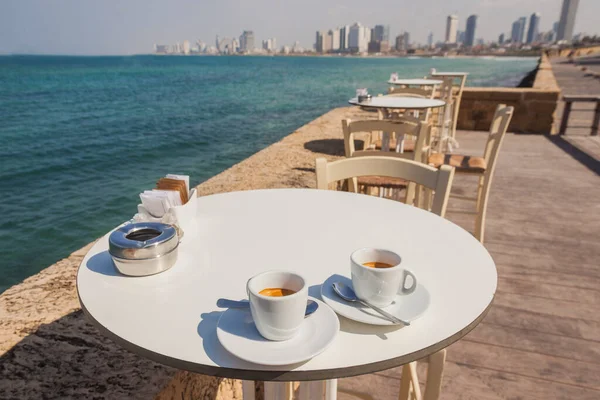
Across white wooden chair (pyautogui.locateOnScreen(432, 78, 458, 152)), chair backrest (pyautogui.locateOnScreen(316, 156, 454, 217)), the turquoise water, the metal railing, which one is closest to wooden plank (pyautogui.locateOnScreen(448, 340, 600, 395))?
chair backrest (pyautogui.locateOnScreen(316, 156, 454, 217))

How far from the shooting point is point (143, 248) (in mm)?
864

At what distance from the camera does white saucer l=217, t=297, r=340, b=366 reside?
64cm

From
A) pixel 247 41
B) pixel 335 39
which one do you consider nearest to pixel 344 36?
pixel 335 39

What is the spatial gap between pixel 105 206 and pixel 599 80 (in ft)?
73.1

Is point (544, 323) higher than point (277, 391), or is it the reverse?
point (277, 391)

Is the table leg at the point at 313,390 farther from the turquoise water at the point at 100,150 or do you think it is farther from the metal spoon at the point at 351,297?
the turquoise water at the point at 100,150

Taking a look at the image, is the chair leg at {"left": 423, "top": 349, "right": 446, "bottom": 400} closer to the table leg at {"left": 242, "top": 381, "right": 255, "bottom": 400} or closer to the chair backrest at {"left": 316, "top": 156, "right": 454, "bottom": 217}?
the table leg at {"left": 242, "top": 381, "right": 255, "bottom": 400}

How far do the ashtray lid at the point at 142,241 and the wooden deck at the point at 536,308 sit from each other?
4.22ft

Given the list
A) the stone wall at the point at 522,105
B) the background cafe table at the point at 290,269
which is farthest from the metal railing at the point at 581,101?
the background cafe table at the point at 290,269

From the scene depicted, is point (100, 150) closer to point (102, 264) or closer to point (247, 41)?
point (102, 264)

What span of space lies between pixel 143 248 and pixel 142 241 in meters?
0.03

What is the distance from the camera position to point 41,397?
1.09 m

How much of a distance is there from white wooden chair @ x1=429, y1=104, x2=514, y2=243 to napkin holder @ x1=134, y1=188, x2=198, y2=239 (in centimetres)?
214

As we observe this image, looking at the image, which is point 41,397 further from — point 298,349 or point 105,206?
point 105,206
